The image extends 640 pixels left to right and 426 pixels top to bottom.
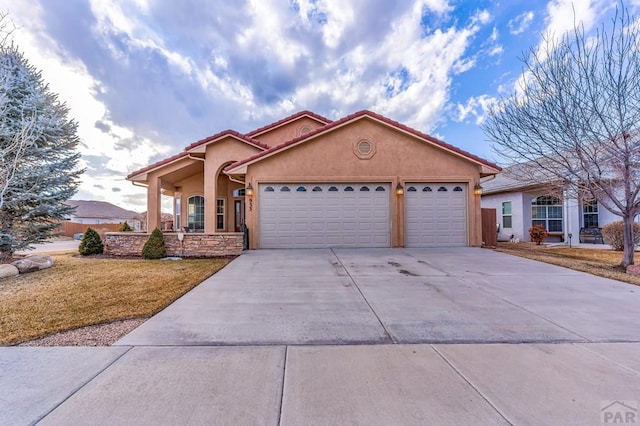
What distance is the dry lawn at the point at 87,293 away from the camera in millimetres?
3947

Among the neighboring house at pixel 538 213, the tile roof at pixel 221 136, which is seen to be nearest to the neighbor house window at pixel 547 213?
the neighboring house at pixel 538 213

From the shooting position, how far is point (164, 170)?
13906 millimetres

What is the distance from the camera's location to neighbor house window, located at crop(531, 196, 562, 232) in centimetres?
1559

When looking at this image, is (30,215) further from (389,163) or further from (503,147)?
(503,147)

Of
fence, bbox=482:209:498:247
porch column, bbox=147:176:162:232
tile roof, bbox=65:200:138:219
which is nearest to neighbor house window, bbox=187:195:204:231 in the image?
porch column, bbox=147:176:162:232

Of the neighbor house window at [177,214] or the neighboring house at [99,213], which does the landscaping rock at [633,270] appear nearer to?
the neighbor house window at [177,214]

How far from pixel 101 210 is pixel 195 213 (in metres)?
37.1

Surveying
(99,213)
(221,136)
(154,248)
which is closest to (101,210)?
(99,213)

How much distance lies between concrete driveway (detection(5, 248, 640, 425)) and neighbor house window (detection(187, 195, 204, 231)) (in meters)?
12.5

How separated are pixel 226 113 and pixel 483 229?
49.9ft

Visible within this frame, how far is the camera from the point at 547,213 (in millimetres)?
15766

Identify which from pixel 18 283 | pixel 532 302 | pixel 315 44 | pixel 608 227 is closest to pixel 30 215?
pixel 18 283

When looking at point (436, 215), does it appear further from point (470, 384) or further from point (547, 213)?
point (470, 384)

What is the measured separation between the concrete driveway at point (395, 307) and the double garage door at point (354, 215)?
365 centimetres
